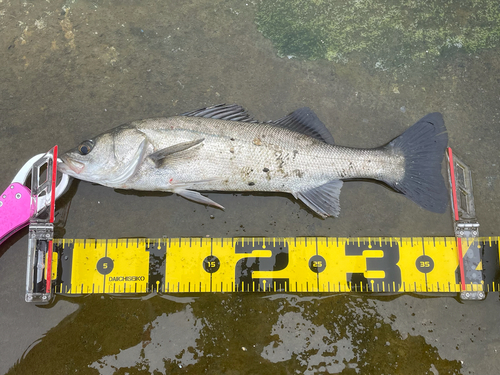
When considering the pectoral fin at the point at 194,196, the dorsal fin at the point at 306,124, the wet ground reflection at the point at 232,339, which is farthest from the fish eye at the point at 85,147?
the dorsal fin at the point at 306,124

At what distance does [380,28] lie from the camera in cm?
396

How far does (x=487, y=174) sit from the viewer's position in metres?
3.66

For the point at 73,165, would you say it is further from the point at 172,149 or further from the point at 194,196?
the point at 194,196

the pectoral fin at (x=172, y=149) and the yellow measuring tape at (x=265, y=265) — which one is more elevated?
the pectoral fin at (x=172, y=149)

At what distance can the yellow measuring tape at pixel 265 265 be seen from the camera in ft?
11.0

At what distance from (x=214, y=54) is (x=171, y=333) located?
3184 mm

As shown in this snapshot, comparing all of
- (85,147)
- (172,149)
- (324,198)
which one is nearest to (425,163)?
(324,198)

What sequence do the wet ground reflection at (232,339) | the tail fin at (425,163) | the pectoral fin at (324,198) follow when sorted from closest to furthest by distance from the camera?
the wet ground reflection at (232,339), the tail fin at (425,163), the pectoral fin at (324,198)

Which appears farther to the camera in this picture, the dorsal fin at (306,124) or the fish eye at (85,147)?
the dorsal fin at (306,124)

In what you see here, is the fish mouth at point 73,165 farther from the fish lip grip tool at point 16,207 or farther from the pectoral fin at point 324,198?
the pectoral fin at point 324,198

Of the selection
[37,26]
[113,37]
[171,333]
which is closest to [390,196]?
[171,333]

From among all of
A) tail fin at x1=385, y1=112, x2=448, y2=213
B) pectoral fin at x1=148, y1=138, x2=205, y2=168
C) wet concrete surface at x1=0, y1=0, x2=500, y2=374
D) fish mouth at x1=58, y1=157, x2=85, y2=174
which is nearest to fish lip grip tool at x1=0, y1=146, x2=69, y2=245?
wet concrete surface at x1=0, y1=0, x2=500, y2=374

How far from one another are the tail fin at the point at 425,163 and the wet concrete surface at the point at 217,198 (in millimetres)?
290

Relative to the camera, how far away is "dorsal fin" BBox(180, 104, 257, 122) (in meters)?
3.49
